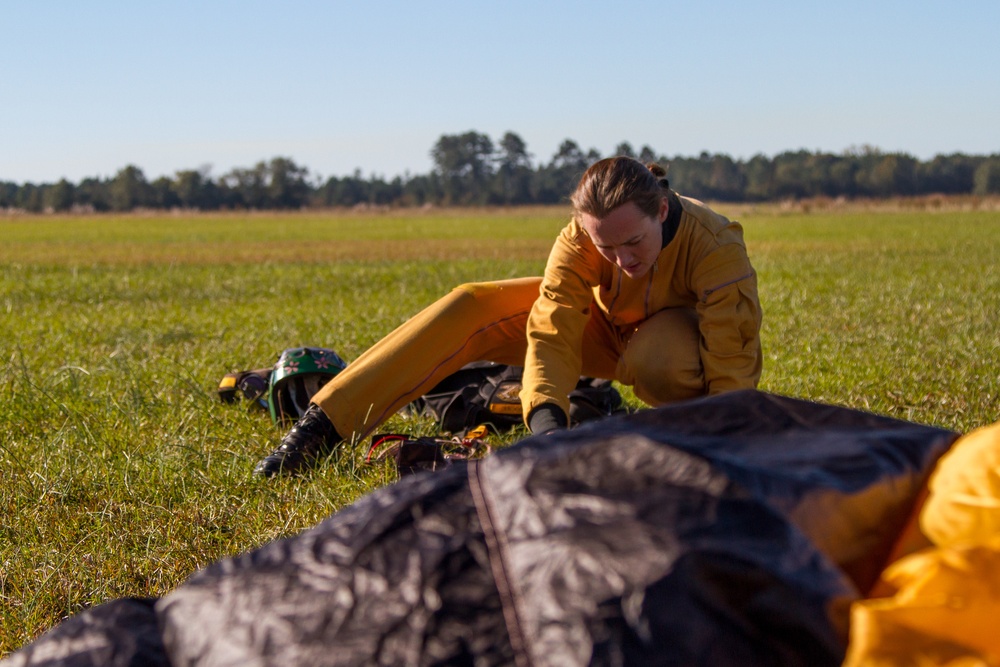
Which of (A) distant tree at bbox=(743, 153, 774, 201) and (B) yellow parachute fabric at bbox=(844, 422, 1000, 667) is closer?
(B) yellow parachute fabric at bbox=(844, 422, 1000, 667)

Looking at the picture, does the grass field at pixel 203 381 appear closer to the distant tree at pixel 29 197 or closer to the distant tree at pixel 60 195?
the distant tree at pixel 60 195

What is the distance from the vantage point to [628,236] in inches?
144

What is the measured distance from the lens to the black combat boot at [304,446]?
146 inches

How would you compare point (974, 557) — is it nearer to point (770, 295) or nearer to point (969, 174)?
point (770, 295)

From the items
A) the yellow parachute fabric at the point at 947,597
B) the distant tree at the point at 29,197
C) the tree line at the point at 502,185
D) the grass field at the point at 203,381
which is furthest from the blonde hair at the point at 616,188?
the distant tree at the point at 29,197

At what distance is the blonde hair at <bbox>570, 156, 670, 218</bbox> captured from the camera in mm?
3598

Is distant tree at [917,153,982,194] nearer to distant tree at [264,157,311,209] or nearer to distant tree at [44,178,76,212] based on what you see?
distant tree at [264,157,311,209]

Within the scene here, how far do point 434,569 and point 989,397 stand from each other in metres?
4.43

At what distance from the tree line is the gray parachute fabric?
9170 cm

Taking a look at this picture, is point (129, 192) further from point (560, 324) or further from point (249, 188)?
point (560, 324)

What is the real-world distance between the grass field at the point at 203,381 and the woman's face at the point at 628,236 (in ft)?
Result: 3.86

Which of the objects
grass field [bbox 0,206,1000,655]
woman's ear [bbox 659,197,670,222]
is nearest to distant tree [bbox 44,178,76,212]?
grass field [bbox 0,206,1000,655]

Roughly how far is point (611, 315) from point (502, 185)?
10741 cm

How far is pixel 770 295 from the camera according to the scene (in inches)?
412
